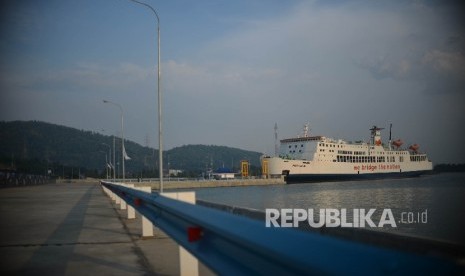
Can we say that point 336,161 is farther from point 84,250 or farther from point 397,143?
point 84,250

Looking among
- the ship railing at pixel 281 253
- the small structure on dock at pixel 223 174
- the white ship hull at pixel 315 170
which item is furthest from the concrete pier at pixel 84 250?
the small structure on dock at pixel 223 174

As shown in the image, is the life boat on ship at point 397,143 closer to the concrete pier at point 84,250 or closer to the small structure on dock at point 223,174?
the small structure on dock at point 223,174

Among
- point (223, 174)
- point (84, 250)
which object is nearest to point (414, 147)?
point (223, 174)

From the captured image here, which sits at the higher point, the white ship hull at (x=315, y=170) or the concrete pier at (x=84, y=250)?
the concrete pier at (x=84, y=250)

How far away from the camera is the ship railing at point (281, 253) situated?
55.4 inches

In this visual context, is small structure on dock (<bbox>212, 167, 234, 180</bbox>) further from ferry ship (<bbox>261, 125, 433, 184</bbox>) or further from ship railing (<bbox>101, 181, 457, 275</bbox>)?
ship railing (<bbox>101, 181, 457, 275</bbox>)

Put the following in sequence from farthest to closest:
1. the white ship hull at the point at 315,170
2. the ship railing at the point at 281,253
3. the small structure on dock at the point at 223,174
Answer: the small structure on dock at the point at 223,174 → the white ship hull at the point at 315,170 → the ship railing at the point at 281,253

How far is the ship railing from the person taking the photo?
1408mm

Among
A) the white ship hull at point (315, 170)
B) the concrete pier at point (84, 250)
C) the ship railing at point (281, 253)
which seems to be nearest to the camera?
the ship railing at point (281, 253)

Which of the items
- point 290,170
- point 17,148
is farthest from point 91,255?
point 17,148

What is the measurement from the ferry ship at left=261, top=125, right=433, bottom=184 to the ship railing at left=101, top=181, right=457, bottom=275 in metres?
84.0

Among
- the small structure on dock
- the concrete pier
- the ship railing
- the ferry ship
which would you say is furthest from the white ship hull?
the ship railing

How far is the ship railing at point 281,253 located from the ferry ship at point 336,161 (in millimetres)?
83964

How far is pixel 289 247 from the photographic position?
186 cm
